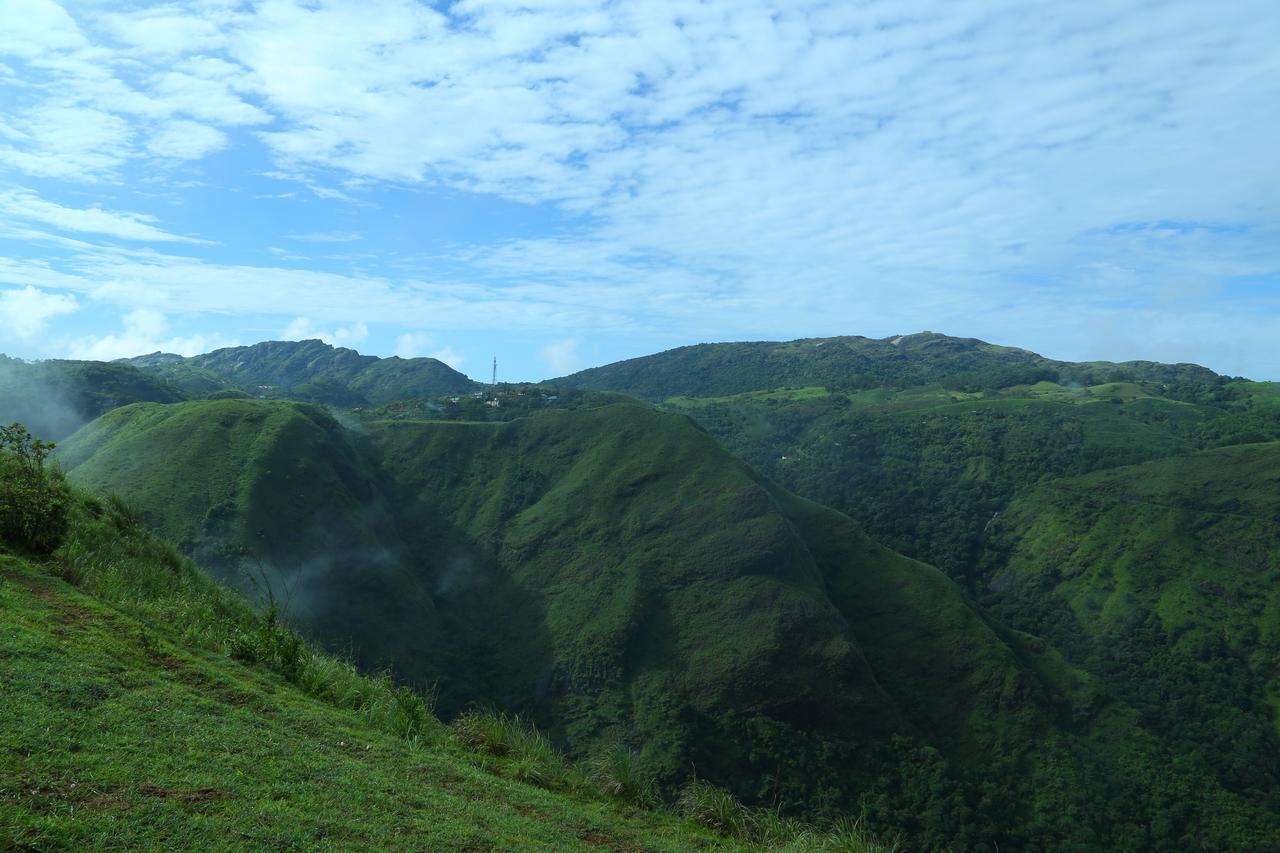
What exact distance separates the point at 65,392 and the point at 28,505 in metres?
102

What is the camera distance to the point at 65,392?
307 ft

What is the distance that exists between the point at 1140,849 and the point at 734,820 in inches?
2475

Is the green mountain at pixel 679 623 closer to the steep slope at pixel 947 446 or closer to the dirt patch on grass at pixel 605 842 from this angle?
the steep slope at pixel 947 446

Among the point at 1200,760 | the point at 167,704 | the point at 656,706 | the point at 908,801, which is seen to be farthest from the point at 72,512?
the point at 1200,760

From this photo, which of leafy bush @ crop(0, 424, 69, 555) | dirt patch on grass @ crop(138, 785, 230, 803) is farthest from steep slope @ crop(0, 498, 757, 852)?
leafy bush @ crop(0, 424, 69, 555)

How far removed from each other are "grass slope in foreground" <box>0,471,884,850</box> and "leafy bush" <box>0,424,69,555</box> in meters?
0.40

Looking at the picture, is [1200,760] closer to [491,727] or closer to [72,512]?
[491,727]

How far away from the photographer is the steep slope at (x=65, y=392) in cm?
8338

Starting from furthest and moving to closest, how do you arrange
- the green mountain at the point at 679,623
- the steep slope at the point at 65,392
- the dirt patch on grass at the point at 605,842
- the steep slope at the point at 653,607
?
the steep slope at the point at 65,392 → the steep slope at the point at 653,607 → the green mountain at the point at 679,623 → the dirt patch on grass at the point at 605,842

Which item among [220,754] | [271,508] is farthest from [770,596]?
[220,754]

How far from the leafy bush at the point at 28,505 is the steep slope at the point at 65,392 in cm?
8281

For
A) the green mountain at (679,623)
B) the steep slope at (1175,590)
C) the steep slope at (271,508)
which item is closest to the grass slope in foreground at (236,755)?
the green mountain at (679,623)

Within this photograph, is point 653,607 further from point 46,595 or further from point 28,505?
point 46,595

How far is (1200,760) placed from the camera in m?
63.7
